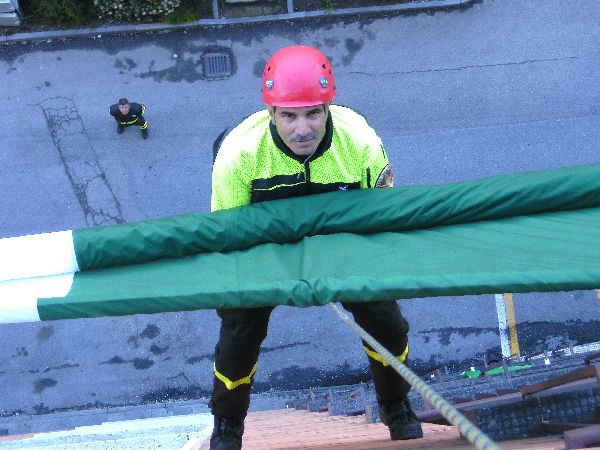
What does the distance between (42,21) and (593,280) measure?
749 cm

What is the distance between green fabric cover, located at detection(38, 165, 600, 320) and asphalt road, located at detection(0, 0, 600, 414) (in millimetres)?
4412

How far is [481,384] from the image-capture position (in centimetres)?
607


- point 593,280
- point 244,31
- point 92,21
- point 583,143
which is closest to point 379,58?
point 244,31

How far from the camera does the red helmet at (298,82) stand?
3.56 meters

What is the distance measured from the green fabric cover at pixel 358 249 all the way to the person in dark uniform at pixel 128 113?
4.67 m

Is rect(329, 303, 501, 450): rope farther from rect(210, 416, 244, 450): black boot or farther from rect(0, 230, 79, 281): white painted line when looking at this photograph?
rect(210, 416, 244, 450): black boot

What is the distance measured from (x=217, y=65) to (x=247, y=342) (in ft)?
16.3

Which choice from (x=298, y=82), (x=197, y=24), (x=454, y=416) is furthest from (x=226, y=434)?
(x=197, y=24)

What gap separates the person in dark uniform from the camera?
25.0ft

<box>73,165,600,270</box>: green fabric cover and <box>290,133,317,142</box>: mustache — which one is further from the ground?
<box>290,133,317,142</box>: mustache

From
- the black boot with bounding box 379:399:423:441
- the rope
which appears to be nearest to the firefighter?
the black boot with bounding box 379:399:423:441

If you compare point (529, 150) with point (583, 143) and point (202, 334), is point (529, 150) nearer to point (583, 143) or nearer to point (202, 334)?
point (583, 143)

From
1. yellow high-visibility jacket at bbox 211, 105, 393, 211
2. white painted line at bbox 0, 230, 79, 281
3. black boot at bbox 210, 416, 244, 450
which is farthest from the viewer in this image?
black boot at bbox 210, 416, 244, 450

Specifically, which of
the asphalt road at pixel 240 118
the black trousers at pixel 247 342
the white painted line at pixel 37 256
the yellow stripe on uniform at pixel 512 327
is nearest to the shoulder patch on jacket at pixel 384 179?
the black trousers at pixel 247 342
